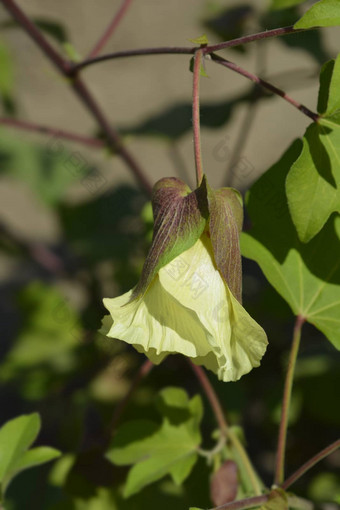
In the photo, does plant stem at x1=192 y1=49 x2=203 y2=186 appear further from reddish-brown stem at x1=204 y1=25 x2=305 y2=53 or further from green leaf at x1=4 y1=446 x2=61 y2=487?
green leaf at x1=4 y1=446 x2=61 y2=487

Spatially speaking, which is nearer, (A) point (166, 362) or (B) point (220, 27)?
(B) point (220, 27)

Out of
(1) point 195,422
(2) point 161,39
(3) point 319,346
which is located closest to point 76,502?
(1) point 195,422

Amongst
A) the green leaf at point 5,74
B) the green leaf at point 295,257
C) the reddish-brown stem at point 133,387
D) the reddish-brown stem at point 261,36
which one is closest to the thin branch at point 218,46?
the reddish-brown stem at point 261,36

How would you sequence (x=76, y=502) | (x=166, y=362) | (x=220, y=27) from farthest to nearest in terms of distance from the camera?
(x=166, y=362) → (x=220, y=27) → (x=76, y=502)

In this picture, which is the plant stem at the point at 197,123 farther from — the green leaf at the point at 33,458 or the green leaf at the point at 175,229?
the green leaf at the point at 33,458

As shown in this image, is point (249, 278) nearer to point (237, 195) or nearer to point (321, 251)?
point (321, 251)

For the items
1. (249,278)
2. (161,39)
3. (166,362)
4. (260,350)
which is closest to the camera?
(260,350)

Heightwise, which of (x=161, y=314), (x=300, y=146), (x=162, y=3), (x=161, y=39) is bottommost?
(x=161, y=314)

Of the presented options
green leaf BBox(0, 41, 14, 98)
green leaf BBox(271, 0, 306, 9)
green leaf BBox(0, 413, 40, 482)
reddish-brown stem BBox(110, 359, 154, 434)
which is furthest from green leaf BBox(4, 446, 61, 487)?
green leaf BBox(0, 41, 14, 98)
